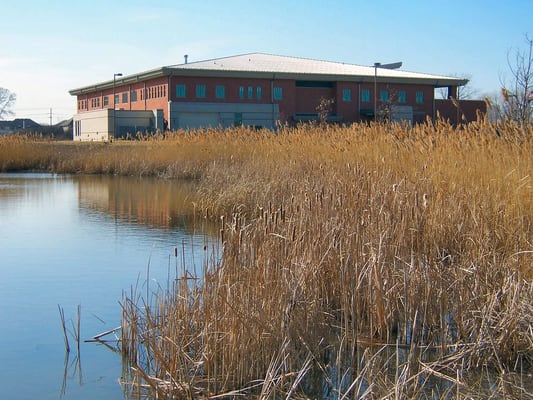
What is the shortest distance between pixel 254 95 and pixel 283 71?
2.67 metres

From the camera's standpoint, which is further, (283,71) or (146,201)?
(283,71)

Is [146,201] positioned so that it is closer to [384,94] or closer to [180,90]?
[180,90]

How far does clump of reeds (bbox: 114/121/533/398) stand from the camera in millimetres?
4602

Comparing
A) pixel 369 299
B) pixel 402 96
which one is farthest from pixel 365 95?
pixel 369 299

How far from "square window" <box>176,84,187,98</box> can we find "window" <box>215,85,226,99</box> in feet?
7.74

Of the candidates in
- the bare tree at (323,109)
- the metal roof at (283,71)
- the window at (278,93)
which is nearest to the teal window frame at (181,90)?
the metal roof at (283,71)

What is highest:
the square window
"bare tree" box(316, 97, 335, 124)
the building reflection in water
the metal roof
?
the metal roof

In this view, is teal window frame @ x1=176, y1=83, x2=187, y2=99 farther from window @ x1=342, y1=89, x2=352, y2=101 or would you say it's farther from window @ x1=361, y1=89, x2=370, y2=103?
window @ x1=361, y1=89, x2=370, y2=103

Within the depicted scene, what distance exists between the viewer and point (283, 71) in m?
51.5

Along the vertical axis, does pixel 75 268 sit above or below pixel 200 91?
below

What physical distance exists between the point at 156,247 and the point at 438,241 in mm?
4695

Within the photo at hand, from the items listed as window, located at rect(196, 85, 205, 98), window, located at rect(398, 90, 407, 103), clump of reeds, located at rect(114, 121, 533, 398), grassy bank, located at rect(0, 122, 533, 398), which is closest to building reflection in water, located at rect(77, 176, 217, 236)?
grassy bank, located at rect(0, 122, 533, 398)

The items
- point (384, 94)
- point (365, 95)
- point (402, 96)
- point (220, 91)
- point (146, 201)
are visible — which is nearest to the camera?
point (146, 201)

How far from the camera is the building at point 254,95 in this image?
162 ft
